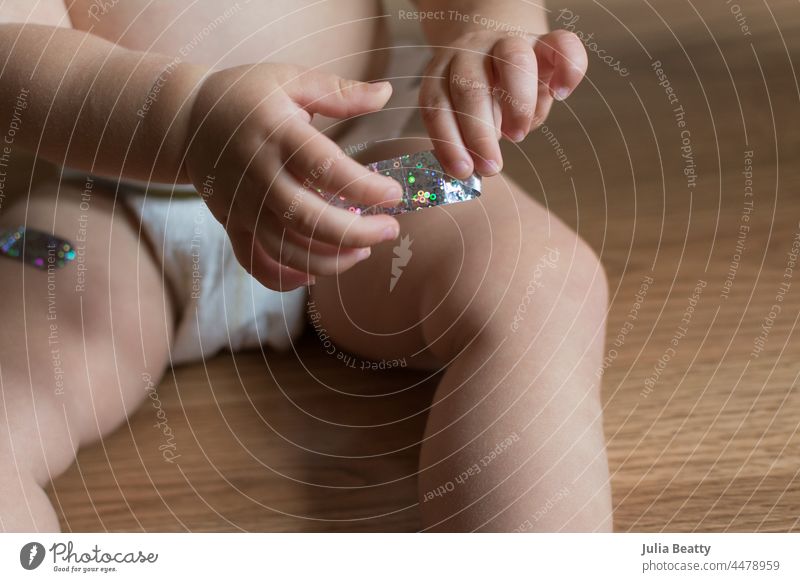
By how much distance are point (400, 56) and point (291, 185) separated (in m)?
0.15

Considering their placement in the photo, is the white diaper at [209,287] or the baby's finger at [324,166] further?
the white diaper at [209,287]

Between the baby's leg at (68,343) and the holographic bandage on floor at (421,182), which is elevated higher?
the holographic bandage on floor at (421,182)

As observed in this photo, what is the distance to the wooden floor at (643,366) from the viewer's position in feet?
1.04

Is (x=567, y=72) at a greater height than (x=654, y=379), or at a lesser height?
greater

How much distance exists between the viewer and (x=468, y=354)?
0.33m

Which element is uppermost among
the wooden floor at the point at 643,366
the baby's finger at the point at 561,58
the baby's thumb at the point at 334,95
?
the baby's finger at the point at 561,58

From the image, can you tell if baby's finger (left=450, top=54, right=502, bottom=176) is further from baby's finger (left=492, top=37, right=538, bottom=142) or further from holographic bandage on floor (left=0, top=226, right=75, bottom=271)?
holographic bandage on floor (left=0, top=226, right=75, bottom=271)

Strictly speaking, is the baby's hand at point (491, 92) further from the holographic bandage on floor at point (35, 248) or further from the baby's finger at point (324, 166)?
the holographic bandage on floor at point (35, 248)

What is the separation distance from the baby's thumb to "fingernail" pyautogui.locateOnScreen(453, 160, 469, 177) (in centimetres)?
4

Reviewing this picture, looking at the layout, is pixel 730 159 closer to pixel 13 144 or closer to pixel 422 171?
pixel 422 171

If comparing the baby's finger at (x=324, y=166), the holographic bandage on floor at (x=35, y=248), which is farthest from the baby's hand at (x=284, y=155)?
the holographic bandage on floor at (x=35, y=248)

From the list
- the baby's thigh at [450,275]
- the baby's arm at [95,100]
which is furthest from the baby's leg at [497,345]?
the baby's arm at [95,100]

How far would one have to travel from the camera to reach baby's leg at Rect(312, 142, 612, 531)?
30 centimetres
